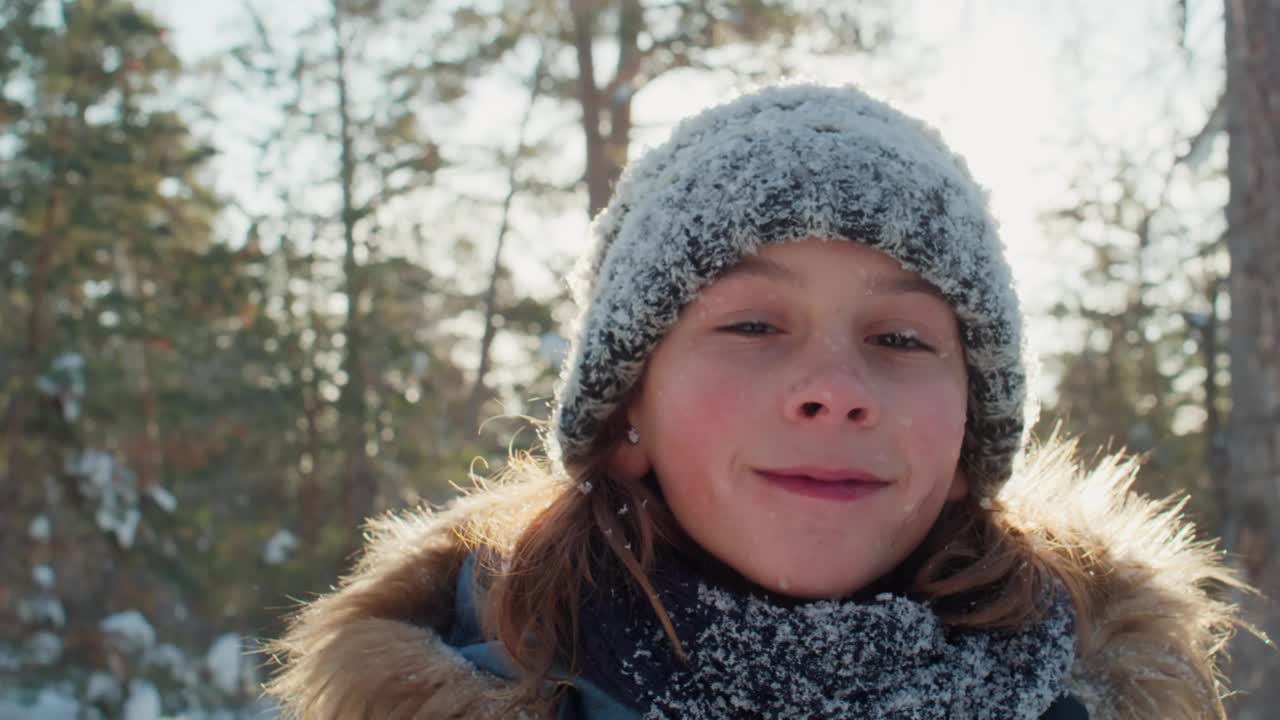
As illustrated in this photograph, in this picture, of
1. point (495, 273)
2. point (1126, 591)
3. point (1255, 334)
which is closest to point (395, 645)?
point (1126, 591)

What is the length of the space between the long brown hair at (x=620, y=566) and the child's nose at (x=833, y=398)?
0.38 metres

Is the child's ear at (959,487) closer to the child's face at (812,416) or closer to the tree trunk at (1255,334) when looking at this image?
the child's face at (812,416)

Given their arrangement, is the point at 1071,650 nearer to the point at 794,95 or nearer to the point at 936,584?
the point at 936,584

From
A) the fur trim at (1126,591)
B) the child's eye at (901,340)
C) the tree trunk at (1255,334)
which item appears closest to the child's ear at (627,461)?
the child's eye at (901,340)

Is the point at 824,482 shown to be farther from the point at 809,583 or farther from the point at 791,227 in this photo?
the point at 791,227

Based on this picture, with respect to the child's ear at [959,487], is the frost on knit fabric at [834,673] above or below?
below

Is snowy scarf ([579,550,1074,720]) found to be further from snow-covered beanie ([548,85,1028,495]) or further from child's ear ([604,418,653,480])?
snow-covered beanie ([548,85,1028,495])

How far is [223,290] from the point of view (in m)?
10.8

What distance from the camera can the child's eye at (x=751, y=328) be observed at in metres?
1.59

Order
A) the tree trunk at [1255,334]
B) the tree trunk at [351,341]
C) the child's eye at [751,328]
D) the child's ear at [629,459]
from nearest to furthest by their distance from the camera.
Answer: the child's eye at [751,328]
the child's ear at [629,459]
the tree trunk at [1255,334]
the tree trunk at [351,341]

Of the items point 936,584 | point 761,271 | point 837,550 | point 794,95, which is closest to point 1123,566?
point 936,584

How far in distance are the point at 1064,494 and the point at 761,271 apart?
1.00 m

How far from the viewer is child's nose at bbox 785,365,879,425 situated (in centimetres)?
147

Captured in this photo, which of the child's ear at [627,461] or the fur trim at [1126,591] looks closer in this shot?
the fur trim at [1126,591]
